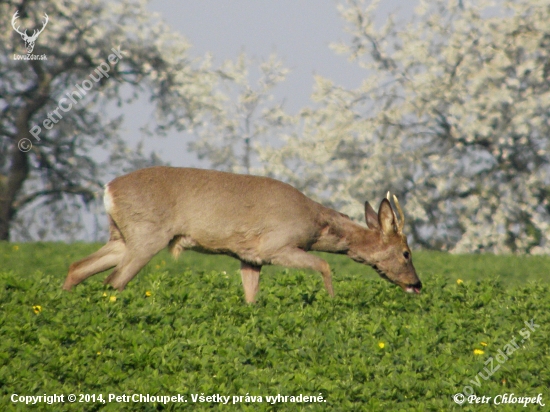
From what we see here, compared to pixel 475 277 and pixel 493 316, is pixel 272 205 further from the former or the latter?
pixel 475 277

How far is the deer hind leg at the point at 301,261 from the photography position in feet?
26.9

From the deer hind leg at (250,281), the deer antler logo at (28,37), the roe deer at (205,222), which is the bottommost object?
the deer hind leg at (250,281)

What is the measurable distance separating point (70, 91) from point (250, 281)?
15.5 metres

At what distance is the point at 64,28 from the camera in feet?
73.3

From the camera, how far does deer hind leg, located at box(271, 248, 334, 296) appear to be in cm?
820

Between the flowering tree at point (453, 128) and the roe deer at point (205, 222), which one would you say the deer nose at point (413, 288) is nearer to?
the roe deer at point (205, 222)

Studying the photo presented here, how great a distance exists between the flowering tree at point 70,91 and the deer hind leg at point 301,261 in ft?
45.0

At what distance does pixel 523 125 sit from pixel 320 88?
6.03 meters

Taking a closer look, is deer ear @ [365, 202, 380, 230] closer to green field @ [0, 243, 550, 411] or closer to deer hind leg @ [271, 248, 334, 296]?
green field @ [0, 243, 550, 411]

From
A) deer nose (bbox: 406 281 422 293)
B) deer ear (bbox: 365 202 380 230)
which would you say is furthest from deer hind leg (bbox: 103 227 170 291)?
deer nose (bbox: 406 281 422 293)

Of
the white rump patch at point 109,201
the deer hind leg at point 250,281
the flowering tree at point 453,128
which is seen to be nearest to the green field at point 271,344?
the deer hind leg at point 250,281

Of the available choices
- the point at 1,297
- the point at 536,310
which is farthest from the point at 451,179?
the point at 1,297

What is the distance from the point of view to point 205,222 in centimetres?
816

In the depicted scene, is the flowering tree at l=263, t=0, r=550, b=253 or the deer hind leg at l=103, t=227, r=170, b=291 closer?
the deer hind leg at l=103, t=227, r=170, b=291
